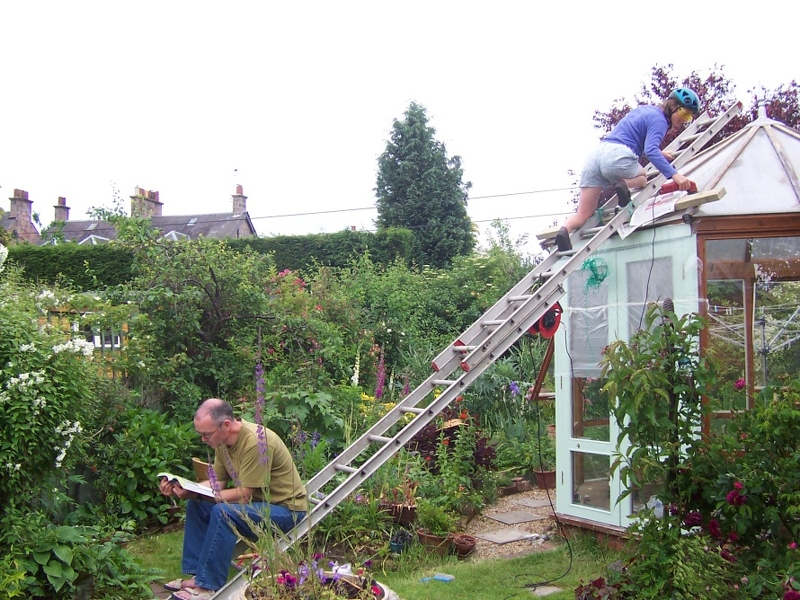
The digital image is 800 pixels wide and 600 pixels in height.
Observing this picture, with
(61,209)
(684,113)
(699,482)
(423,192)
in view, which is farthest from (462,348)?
(61,209)

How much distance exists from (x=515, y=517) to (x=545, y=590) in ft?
6.17

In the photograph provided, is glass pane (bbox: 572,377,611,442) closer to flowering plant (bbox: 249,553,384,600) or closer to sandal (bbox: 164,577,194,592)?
flowering plant (bbox: 249,553,384,600)

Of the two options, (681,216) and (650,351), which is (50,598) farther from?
(681,216)

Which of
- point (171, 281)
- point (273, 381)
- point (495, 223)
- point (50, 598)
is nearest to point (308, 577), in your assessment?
point (50, 598)

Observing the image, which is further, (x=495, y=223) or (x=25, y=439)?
(x=495, y=223)

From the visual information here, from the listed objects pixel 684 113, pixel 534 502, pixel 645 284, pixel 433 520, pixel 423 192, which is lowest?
pixel 534 502

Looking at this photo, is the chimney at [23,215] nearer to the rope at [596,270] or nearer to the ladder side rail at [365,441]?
the rope at [596,270]

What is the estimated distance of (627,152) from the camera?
5109 mm

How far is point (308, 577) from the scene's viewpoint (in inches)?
122

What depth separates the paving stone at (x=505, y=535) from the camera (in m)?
6.04

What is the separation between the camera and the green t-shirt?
13.6 ft

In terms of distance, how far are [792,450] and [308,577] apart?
2.43 metres

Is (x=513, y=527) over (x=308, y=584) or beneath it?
beneath

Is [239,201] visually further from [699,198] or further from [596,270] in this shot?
[699,198]
